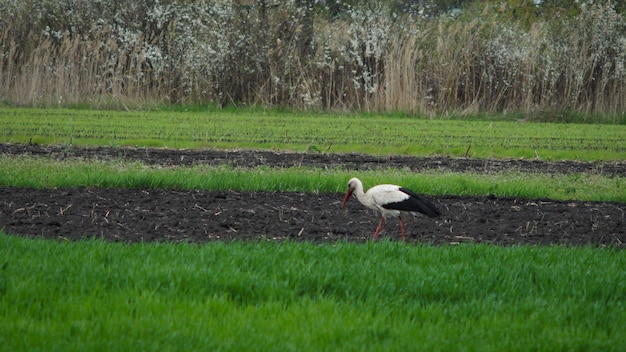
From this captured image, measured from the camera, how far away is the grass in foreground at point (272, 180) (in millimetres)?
10688

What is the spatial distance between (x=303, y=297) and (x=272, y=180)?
5403mm

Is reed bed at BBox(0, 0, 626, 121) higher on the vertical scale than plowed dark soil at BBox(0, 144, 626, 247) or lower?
higher

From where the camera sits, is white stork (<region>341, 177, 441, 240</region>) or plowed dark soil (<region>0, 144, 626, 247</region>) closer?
white stork (<region>341, 177, 441, 240</region>)

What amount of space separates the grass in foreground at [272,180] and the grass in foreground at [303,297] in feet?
11.7

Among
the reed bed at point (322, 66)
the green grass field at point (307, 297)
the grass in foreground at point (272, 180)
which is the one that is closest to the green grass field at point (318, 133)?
the reed bed at point (322, 66)

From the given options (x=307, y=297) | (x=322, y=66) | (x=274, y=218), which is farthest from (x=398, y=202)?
(x=322, y=66)

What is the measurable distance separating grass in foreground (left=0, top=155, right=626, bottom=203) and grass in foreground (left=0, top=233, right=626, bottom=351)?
140 inches

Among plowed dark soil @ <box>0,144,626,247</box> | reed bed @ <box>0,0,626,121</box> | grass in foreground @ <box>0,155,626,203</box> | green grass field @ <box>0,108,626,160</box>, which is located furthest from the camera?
reed bed @ <box>0,0,626,121</box>

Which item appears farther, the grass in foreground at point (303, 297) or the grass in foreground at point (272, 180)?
the grass in foreground at point (272, 180)

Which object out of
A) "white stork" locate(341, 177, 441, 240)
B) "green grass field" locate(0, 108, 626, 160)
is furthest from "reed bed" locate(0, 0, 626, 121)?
"white stork" locate(341, 177, 441, 240)

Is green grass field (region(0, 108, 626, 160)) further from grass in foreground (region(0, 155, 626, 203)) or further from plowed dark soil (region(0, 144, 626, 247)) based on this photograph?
plowed dark soil (region(0, 144, 626, 247))

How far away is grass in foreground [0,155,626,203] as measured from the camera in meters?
10.7

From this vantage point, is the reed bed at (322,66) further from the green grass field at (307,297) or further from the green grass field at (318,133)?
the green grass field at (307,297)

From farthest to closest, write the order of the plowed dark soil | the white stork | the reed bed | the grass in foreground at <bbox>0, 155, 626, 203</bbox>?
1. the reed bed
2. the grass in foreground at <bbox>0, 155, 626, 203</bbox>
3. the plowed dark soil
4. the white stork
